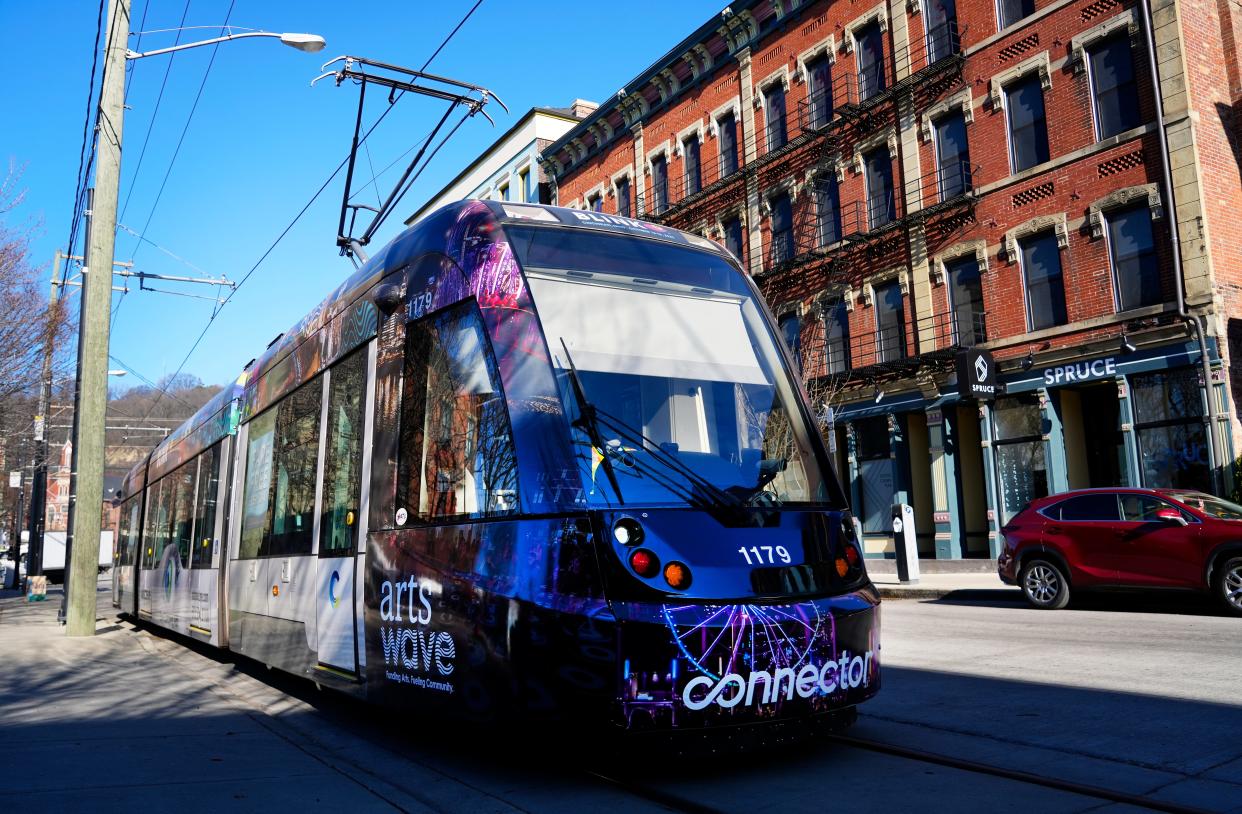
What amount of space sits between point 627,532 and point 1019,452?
65.4 feet

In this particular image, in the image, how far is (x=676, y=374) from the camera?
5516 millimetres

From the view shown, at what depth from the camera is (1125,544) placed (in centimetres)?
1274

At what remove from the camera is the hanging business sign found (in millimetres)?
22031

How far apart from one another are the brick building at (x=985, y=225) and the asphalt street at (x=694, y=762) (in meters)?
9.92

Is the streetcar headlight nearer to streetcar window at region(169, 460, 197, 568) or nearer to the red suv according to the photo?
streetcar window at region(169, 460, 197, 568)

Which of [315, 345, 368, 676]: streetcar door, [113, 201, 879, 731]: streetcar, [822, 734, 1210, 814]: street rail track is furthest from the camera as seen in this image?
[315, 345, 368, 676]: streetcar door

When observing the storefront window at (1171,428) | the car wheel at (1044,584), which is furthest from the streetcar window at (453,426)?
the storefront window at (1171,428)

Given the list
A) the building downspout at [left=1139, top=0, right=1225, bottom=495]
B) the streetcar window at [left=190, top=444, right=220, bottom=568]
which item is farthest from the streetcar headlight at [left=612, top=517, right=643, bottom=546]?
the building downspout at [left=1139, top=0, right=1225, bottom=495]

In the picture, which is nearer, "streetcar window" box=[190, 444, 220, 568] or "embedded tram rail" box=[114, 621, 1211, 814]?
"embedded tram rail" box=[114, 621, 1211, 814]

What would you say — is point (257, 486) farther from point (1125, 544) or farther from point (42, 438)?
point (42, 438)

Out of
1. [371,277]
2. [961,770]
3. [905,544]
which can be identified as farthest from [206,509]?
[905,544]

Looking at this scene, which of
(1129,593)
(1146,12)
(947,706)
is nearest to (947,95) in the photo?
(1146,12)

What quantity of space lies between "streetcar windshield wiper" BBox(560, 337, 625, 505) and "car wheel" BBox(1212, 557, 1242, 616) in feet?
33.2

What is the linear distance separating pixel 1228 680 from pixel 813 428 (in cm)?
410
